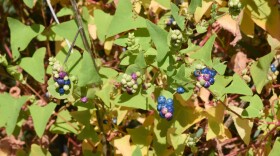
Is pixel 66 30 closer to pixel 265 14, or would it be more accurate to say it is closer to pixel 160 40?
pixel 160 40

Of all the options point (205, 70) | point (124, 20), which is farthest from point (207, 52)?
point (124, 20)

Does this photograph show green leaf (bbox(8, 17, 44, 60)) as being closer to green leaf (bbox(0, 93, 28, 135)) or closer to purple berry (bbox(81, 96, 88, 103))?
green leaf (bbox(0, 93, 28, 135))

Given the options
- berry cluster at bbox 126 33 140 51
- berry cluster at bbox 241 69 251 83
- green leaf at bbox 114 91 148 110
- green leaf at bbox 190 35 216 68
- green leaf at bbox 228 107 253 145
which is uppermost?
berry cluster at bbox 126 33 140 51

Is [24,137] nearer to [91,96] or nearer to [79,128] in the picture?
[79,128]

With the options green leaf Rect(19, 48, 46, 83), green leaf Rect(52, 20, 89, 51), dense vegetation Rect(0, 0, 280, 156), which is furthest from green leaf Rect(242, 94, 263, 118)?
green leaf Rect(19, 48, 46, 83)

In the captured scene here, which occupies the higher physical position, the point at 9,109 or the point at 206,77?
the point at 206,77

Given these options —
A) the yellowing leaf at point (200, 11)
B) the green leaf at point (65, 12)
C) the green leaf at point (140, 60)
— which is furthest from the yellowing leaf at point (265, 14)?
the green leaf at point (65, 12)

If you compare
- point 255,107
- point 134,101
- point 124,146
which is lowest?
point 124,146
